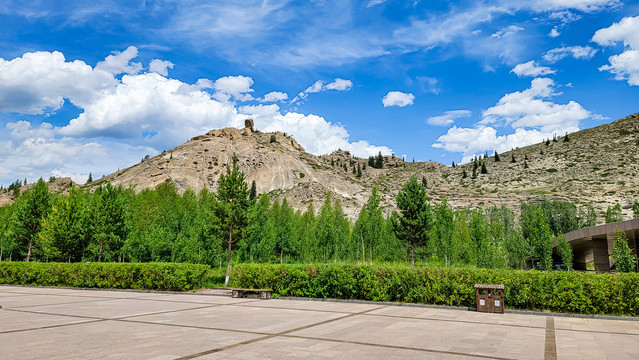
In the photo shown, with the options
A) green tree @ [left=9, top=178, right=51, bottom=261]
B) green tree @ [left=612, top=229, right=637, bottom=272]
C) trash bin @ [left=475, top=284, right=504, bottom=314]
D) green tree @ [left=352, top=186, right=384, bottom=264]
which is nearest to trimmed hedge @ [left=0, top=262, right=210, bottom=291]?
trash bin @ [left=475, top=284, right=504, bottom=314]

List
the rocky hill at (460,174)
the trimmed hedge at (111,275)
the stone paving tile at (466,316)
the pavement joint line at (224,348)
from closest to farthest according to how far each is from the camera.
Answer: the pavement joint line at (224,348) → the stone paving tile at (466,316) → the trimmed hedge at (111,275) → the rocky hill at (460,174)

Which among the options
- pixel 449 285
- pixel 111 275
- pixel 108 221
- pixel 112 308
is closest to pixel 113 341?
pixel 112 308

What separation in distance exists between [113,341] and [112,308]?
6548 millimetres

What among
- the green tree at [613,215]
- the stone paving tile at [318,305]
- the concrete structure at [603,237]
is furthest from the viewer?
the green tree at [613,215]

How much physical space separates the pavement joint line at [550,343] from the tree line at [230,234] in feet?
67.3

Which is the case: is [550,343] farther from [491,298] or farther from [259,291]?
[259,291]

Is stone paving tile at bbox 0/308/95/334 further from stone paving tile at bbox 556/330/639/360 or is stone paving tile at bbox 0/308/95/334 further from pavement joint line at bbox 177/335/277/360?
stone paving tile at bbox 556/330/639/360

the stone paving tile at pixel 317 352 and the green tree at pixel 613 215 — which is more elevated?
the green tree at pixel 613 215

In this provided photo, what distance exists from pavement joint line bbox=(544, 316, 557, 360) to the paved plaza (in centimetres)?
2

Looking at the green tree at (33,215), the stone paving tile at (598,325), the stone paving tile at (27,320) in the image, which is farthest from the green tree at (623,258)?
the green tree at (33,215)

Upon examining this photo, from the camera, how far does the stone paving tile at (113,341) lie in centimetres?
698

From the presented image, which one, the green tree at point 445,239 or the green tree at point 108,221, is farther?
the green tree at point 445,239

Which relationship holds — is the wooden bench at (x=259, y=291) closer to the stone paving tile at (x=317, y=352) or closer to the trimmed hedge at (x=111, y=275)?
the trimmed hedge at (x=111, y=275)

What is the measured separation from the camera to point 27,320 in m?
10.8
